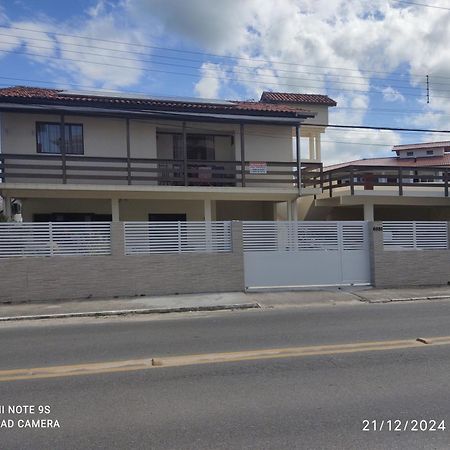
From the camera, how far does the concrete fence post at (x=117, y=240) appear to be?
12633 mm

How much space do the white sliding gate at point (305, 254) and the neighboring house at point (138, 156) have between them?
4988 mm

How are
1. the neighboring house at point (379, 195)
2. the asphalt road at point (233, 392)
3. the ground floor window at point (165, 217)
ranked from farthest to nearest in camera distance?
→ the ground floor window at point (165, 217) → the neighboring house at point (379, 195) → the asphalt road at point (233, 392)

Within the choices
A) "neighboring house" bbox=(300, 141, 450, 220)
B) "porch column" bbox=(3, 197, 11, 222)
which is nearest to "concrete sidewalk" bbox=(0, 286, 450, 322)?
"porch column" bbox=(3, 197, 11, 222)

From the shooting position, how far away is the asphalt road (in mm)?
3986

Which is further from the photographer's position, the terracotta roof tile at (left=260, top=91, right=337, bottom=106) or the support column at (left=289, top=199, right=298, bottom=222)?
the terracotta roof tile at (left=260, top=91, right=337, bottom=106)

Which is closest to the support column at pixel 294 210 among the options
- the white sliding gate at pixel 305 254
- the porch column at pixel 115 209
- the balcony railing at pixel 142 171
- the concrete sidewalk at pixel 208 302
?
the balcony railing at pixel 142 171

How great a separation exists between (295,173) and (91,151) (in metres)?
8.18

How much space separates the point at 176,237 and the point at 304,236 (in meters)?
3.73

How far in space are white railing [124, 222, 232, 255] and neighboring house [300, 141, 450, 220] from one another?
8.13 meters

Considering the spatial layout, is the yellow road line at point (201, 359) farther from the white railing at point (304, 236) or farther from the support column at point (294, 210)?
the support column at point (294, 210)

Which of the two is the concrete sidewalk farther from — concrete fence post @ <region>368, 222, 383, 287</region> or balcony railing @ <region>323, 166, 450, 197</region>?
balcony railing @ <region>323, 166, 450, 197</region>

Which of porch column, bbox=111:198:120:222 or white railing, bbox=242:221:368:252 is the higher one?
porch column, bbox=111:198:120:222

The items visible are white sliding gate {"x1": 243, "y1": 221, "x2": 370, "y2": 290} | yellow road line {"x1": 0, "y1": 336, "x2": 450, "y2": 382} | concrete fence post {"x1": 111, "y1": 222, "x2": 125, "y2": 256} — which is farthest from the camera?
white sliding gate {"x1": 243, "y1": 221, "x2": 370, "y2": 290}

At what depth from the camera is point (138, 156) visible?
19234 millimetres
